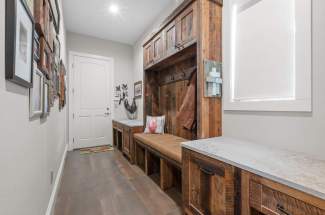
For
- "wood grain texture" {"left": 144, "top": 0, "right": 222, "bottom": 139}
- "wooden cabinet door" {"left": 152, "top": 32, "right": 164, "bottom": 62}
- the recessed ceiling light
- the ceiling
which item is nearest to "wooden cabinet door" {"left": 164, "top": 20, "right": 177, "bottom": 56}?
"wood grain texture" {"left": 144, "top": 0, "right": 222, "bottom": 139}

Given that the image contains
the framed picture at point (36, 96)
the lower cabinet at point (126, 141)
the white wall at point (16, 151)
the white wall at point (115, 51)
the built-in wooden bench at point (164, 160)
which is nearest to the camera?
the white wall at point (16, 151)

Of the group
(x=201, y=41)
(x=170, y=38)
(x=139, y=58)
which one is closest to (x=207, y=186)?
(x=201, y=41)

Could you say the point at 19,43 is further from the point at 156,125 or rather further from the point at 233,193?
the point at 156,125

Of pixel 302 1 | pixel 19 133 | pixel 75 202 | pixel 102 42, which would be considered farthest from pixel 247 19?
pixel 102 42

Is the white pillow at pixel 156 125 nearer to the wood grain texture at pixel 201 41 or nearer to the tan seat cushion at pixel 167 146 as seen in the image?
the tan seat cushion at pixel 167 146

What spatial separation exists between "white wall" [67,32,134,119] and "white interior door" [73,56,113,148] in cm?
19

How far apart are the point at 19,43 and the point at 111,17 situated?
2.98 meters

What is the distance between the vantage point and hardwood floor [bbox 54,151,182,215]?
177cm

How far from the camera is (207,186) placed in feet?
4.26

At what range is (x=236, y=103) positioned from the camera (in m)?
1.73

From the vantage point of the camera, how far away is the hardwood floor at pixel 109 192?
1.77 metres

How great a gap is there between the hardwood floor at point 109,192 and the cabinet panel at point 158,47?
1930 mm

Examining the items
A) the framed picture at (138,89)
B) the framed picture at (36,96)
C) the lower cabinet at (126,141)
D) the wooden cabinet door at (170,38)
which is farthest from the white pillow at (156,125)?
the framed picture at (36,96)

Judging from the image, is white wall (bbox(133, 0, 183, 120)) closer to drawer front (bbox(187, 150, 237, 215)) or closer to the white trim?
the white trim
